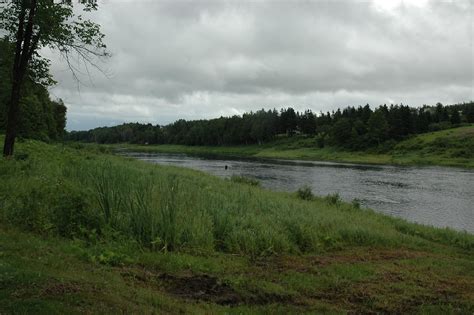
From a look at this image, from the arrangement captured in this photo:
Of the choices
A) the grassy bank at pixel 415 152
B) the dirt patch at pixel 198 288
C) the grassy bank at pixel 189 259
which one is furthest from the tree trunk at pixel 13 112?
the grassy bank at pixel 415 152

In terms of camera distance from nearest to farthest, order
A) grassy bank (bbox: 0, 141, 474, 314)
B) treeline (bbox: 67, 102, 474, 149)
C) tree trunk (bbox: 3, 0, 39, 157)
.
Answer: grassy bank (bbox: 0, 141, 474, 314)
tree trunk (bbox: 3, 0, 39, 157)
treeline (bbox: 67, 102, 474, 149)

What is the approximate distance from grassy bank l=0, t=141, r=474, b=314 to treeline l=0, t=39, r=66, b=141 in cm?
915

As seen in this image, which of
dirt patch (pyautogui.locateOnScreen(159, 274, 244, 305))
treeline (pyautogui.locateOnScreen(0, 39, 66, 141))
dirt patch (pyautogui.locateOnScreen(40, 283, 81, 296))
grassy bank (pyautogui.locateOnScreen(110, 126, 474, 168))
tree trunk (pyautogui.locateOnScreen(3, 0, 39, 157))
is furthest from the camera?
grassy bank (pyautogui.locateOnScreen(110, 126, 474, 168))

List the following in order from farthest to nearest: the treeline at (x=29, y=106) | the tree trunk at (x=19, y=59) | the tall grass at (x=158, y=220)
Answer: the treeline at (x=29, y=106) < the tree trunk at (x=19, y=59) < the tall grass at (x=158, y=220)

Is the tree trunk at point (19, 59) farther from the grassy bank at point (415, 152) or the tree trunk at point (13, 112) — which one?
the grassy bank at point (415, 152)

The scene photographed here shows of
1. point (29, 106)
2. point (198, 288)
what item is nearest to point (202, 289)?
point (198, 288)

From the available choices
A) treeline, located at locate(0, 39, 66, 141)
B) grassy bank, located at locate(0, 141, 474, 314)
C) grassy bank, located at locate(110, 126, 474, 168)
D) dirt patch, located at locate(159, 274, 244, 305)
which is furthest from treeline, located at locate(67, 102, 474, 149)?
dirt patch, located at locate(159, 274, 244, 305)

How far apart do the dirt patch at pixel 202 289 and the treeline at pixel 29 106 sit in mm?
18741

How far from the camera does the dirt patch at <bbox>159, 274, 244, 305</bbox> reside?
8.64 m

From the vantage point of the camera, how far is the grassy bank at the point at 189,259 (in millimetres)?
7676

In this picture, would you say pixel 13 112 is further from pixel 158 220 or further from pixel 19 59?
pixel 158 220

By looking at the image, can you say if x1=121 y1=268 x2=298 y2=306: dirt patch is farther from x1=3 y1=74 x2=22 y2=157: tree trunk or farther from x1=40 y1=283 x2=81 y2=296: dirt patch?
x1=3 y1=74 x2=22 y2=157: tree trunk

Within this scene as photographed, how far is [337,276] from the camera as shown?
11.0 meters

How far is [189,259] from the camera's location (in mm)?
11211
